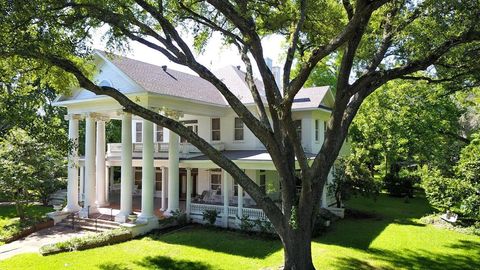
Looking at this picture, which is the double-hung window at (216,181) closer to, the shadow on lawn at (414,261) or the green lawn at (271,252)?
the green lawn at (271,252)

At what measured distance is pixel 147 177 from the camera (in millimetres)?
18484

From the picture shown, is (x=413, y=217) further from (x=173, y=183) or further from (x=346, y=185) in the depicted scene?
(x=173, y=183)

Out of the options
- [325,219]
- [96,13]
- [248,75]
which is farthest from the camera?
[325,219]

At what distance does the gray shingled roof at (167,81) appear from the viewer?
18812 mm

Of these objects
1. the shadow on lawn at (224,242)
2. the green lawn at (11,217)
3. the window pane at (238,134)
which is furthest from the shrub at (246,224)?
the green lawn at (11,217)

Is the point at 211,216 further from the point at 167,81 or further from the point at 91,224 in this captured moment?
the point at 167,81

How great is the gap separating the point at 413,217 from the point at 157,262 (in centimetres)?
1488

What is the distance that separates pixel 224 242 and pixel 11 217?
14.2 meters

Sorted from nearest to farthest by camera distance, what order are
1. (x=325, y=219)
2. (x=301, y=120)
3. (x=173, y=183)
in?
1. (x=325, y=219)
2. (x=173, y=183)
3. (x=301, y=120)

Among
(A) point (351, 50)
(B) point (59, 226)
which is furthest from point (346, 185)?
(B) point (59, 226)

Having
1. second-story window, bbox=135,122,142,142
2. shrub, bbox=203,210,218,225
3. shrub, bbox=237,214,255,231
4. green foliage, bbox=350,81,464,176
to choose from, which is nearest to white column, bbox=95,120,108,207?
second-story window, bbox=135,122,142,142

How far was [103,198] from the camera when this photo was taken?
2231 cm

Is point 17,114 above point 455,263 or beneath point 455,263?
above

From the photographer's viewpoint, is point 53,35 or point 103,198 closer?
point 53,35
